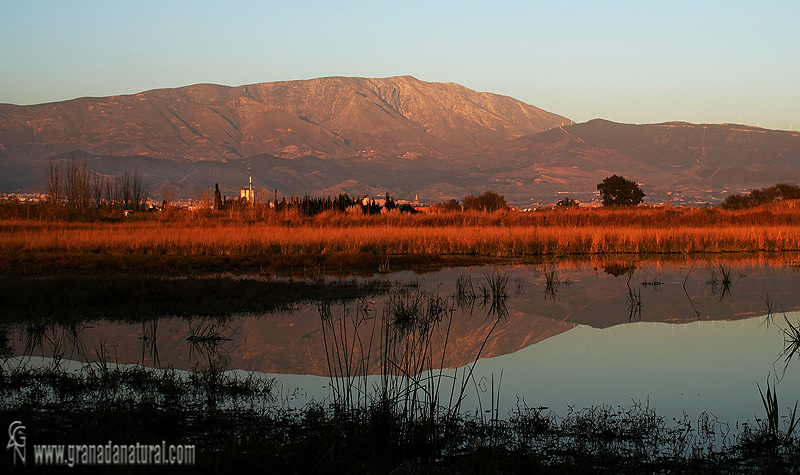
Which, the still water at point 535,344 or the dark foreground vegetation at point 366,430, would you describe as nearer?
the dark foreground vegetation at point 366,430

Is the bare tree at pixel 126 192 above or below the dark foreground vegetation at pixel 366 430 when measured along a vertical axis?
above

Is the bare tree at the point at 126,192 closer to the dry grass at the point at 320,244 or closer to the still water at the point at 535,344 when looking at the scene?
the dry grass at the point at 320,244

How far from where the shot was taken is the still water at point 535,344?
22.6ft

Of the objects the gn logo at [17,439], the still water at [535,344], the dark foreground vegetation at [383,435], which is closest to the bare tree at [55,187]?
the still water at [535,344]

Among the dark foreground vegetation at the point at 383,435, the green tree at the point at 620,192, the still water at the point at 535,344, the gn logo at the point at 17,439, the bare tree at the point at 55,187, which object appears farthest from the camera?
the green tree at the point at 620,192

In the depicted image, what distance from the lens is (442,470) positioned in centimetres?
486

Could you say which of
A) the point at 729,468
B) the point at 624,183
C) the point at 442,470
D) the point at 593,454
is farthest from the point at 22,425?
the point at 624,183

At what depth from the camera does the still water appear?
6898 millimetres

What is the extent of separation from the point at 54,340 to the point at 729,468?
762 cm

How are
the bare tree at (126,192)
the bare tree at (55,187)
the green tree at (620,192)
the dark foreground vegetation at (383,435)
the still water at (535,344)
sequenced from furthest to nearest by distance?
1. the green tree at (620,192)
2. the bare tree at (126,192)
3. the bare tree at (55,187)
4. the still water at (535,344)
5. the dark foreground vegetation at (383,435)

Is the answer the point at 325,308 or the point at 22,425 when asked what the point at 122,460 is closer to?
the point at 22,425

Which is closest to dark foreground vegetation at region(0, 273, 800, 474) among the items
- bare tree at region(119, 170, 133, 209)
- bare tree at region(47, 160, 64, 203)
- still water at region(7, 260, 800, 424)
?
still water at region(7, 260, 800, 424)

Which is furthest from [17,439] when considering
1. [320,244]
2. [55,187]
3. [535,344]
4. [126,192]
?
[126,192]

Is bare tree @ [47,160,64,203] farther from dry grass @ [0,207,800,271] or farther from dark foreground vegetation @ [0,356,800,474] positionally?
dark foreground vegetation @ [0,356,800,474]
